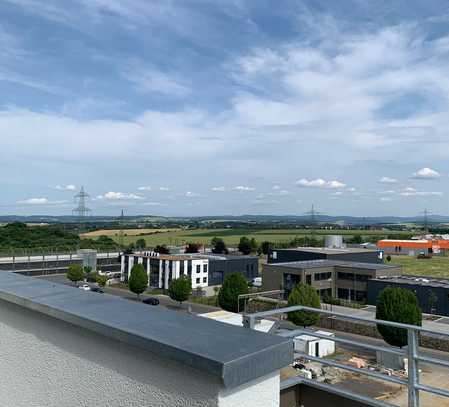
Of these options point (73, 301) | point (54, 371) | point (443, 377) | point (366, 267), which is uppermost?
point (73, 301)

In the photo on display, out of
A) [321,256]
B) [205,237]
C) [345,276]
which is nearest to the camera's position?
[345,276]

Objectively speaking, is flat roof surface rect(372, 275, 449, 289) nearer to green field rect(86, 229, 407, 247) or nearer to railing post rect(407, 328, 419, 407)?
railing post rect(407, 328, 419, 407)

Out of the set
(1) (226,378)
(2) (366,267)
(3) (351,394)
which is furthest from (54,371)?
(2) (366,267)

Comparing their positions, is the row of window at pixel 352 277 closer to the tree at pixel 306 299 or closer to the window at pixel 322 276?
the window at pixel 322 276

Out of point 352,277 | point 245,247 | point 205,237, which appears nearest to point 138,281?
point 352,277

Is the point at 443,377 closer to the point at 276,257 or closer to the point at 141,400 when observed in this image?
the point at 141,400

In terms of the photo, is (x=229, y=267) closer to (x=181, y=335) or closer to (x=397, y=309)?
(x=397, y=309)
